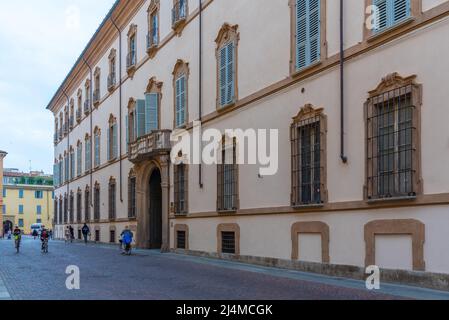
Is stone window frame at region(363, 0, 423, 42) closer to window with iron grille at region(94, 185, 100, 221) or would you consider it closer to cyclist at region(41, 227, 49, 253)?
cyclist at region(41, 227, 49, 253)

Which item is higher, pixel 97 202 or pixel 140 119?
pixel 140 119

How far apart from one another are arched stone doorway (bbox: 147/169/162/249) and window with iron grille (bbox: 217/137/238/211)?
9030 millimetres

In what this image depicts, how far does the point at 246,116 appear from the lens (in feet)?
65.6

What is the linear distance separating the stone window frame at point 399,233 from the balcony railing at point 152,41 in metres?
18.4

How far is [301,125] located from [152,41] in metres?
15.2

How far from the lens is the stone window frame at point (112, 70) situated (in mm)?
37156

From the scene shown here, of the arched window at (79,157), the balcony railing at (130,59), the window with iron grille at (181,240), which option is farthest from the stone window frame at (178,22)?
the arched window at (79,157)

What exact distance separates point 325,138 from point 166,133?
12504 mm

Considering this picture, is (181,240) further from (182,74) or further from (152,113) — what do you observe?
(182,74)

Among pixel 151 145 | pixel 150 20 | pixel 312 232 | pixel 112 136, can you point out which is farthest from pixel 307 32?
pixel 112 136

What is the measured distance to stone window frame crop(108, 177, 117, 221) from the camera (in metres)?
36.3

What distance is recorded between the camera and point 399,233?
12680 mm
